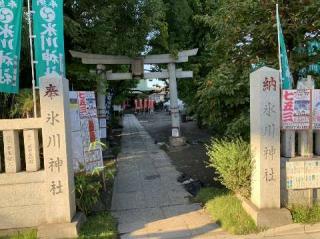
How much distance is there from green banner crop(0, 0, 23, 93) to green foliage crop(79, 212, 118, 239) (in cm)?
254

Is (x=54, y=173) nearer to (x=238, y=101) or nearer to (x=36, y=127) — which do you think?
(x=36, y=127)

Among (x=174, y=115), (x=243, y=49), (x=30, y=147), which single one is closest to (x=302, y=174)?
(x=243, y=49)

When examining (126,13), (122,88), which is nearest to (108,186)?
(126,13)

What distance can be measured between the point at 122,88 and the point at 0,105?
18465mm

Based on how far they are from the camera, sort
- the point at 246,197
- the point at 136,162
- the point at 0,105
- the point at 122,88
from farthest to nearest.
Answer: the point at 122,88 → the point at 136,162 → the point at 0,105 → the point at 246,197

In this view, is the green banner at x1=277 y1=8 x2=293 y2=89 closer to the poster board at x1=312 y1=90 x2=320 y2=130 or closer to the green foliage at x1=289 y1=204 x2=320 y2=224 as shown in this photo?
the poster board at x1=312 y1=90 x2=320 y2=130

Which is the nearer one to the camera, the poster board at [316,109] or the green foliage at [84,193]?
the poster board at [316,109]

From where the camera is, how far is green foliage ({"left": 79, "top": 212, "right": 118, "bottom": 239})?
18.3 feet

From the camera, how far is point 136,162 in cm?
1212

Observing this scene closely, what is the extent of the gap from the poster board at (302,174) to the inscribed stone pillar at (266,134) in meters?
0.27

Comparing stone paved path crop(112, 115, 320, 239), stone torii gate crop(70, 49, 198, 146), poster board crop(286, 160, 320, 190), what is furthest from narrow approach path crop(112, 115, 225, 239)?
stone torii gate crop(70, 49, 198, 146)

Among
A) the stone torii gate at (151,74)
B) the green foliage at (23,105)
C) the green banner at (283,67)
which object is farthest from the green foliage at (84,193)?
the stone torii gate at (151,74)

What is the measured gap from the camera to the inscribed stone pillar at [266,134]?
573cm

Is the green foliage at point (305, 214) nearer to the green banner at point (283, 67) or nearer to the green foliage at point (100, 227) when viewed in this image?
the green banner at point (283, 67)
